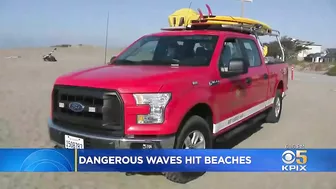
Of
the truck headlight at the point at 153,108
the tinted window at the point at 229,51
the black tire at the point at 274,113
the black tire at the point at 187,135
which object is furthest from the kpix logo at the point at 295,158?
the black tire at the point at 274,113

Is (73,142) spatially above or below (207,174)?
above

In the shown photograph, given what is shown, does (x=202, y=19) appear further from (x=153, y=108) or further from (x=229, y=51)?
(x=153, y=108)

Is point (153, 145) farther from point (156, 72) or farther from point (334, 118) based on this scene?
point (334, 118)

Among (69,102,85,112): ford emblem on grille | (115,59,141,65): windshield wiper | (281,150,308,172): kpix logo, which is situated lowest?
(281,150,308,172): kpix logo

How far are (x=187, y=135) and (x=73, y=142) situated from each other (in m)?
1.26

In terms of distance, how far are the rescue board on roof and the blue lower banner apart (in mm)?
3769

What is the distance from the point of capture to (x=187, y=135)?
4.00 metres

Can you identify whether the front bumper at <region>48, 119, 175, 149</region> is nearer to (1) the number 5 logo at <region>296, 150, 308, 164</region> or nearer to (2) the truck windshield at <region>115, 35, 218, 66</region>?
(1) the number 5 logo at <region>296, 150, 308, 164</region>

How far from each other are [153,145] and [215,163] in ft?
2.40

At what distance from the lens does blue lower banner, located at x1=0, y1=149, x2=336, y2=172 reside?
3117mm

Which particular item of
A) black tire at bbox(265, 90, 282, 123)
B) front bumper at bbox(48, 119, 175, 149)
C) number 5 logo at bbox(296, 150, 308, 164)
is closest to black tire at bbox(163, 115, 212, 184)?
front bumper at bbox(48, 119, 175, 149)

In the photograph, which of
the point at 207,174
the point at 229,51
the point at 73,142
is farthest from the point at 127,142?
the point at 229,51

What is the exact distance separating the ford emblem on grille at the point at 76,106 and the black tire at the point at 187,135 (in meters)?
1.10

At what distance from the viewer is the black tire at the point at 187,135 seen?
3.88 m
